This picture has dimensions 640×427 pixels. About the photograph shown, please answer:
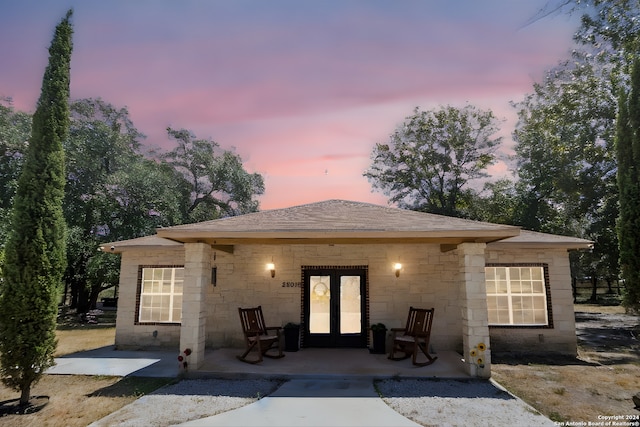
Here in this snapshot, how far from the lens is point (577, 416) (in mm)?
4988

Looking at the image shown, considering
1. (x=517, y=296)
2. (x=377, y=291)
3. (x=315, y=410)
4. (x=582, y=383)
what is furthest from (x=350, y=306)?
(x=582, y=383)

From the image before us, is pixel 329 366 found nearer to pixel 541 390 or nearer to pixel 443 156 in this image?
pixel 541 390

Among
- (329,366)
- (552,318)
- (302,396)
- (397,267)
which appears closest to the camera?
(302,396)

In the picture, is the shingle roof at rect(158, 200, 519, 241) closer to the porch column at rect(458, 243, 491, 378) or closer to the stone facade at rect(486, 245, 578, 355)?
the porch column at rect(458, 243, 491, 378)

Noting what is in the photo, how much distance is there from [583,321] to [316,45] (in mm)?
17687

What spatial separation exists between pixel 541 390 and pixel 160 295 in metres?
9.17

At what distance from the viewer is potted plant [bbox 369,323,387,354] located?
8.52 m

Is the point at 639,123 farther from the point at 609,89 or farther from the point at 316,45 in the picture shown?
the point at 609,89

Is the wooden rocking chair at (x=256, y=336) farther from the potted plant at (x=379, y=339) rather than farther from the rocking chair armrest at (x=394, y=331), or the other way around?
the rocking chair armrest at (x=394, y=331)

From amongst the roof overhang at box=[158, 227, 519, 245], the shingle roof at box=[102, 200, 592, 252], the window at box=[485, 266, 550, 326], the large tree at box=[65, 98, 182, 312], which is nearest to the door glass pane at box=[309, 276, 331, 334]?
the shingle roof at box=[102, 200, 592, 252]

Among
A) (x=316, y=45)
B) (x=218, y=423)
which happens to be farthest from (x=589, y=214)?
(x=218, y=423)

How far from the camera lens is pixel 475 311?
22.4 ft

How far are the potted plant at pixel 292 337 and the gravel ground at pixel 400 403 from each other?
7.16 ft

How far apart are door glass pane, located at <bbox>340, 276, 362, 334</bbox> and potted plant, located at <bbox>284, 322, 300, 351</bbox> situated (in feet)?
3.94
